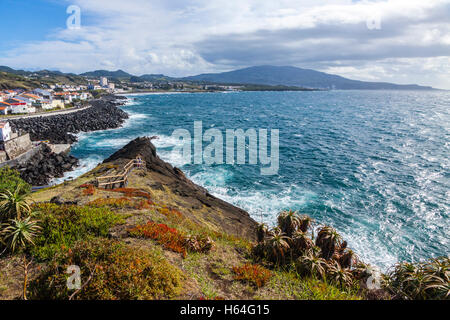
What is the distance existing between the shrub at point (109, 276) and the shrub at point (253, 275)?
2.55 m

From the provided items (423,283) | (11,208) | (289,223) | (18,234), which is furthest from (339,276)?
(11,208)

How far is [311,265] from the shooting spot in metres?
10.6


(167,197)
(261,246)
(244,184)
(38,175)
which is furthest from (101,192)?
(38,175)

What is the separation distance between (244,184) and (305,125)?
60128 mm

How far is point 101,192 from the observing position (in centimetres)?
2144

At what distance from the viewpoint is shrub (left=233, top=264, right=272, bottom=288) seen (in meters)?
9.84

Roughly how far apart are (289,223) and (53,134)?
236 ft

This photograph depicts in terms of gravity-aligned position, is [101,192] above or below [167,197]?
above

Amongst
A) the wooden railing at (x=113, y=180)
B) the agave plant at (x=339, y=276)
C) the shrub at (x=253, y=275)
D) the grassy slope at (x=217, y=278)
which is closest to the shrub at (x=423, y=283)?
the agave plant at (x=339, y=276)

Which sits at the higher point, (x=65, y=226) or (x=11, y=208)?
(x=11, y=208)

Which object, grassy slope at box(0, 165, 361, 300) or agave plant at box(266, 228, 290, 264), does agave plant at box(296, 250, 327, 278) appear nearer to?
grassy slope at box(0, 165, 361, 300)

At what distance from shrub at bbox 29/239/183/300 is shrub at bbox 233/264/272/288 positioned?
2.55 meters

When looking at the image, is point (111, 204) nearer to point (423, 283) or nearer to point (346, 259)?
point (346, 259)
